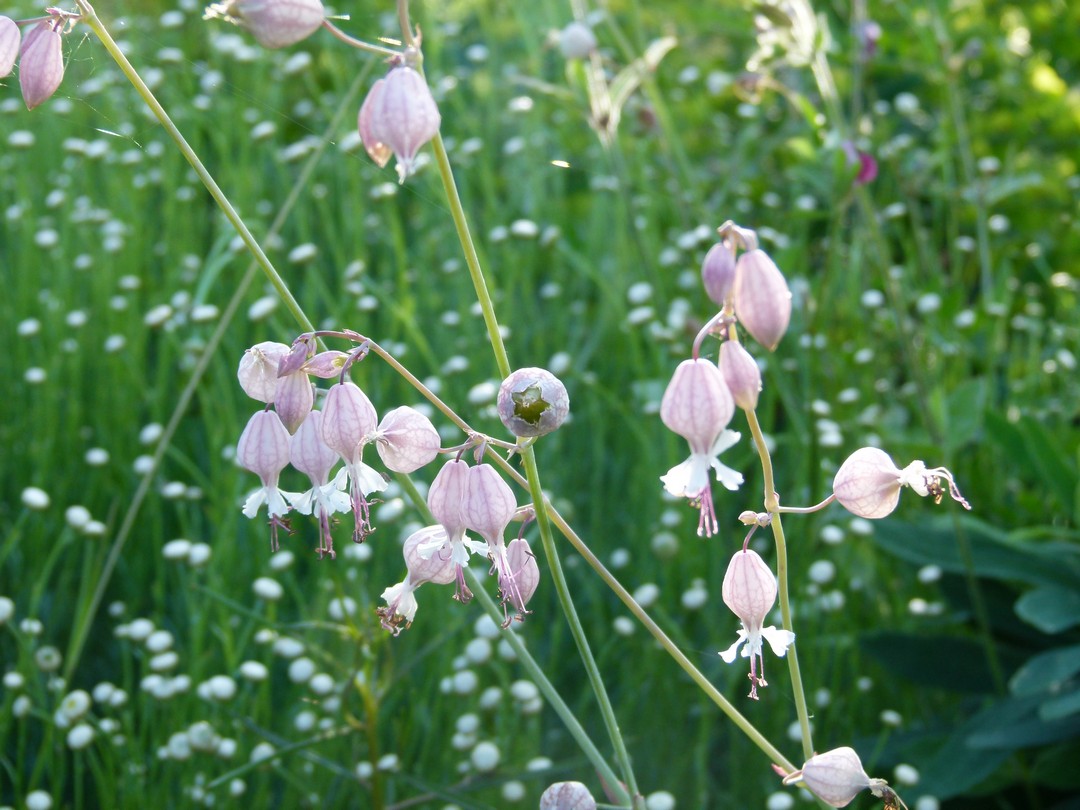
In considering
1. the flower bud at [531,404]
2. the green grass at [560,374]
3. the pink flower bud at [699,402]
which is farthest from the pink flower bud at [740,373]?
the green grass at [560,374]

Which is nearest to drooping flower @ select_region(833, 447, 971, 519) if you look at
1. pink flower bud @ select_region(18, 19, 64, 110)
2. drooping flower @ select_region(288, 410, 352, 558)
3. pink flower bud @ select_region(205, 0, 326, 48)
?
drooping flower @ select_region(288, 410, 352, 558)

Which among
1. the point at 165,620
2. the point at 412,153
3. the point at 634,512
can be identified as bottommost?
the point at 165,620

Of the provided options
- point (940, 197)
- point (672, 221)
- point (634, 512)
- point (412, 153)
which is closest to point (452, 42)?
point (672, 221)

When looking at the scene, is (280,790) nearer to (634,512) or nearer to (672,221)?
(634,512)

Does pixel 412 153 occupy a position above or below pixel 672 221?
above

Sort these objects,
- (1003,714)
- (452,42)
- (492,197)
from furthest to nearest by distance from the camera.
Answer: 1. (452,42)
2. (492,197)
3. (1003,714)

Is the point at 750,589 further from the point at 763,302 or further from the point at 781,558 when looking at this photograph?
the point at 763,302
